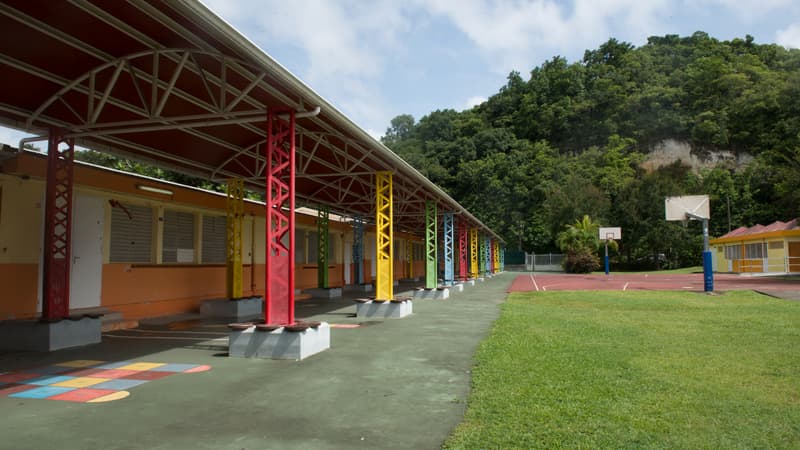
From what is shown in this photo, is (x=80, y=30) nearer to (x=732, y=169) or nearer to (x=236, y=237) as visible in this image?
(x=236, y=237)

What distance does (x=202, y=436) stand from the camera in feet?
12.7

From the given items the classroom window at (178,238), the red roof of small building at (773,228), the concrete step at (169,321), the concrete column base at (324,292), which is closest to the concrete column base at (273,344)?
the concrete step at (169,321)

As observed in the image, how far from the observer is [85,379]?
5.75 meters

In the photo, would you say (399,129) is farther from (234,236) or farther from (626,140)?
(234,236)

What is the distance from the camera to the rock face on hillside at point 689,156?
219 feet

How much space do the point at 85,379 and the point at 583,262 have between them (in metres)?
43.9

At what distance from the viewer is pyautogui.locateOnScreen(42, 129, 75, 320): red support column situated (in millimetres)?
8164

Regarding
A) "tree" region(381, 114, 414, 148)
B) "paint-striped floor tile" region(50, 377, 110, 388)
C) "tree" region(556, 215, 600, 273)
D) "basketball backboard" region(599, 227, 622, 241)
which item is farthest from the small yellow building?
"tree" region(381, 114, 414, 148)

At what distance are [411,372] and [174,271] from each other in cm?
921

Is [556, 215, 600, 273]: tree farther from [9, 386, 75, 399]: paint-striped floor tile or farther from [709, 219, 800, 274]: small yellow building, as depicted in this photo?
[9, 386, 75, 399]: paint-striped floor tile

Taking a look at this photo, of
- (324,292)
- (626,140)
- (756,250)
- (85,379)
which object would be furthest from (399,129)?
(85,379)

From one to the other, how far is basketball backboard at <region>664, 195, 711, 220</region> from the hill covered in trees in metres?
26.4

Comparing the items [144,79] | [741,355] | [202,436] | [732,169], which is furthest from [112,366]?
[732,169]

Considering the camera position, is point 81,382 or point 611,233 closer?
point 81,382
